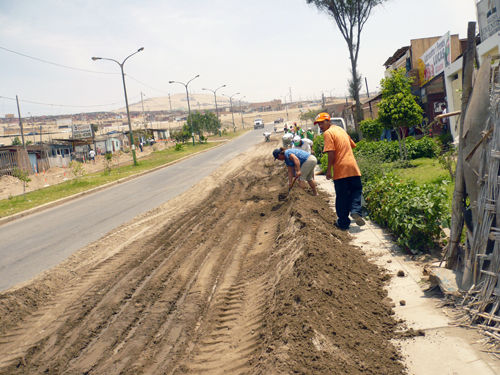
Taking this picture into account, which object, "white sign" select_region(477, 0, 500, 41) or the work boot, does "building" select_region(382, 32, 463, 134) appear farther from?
the work boot

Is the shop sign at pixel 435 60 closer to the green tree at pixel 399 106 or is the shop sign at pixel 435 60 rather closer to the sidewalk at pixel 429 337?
the green tree at pixel 399 106

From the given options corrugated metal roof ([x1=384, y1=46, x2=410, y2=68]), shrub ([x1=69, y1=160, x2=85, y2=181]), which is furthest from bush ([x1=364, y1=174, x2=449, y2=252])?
corrugated metal roof ([x1=384, y1=46, x2=410, y2=68])

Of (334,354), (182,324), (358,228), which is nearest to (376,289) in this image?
(334,354)

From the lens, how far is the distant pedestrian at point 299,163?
9.45 meters

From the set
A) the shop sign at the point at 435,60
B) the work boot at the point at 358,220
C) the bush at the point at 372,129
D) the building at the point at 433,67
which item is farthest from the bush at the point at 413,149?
the work boot at the point at 358,220

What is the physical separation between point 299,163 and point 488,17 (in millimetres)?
11424

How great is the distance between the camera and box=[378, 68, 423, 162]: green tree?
1527 centimetres

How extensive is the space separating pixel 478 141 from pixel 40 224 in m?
12.2

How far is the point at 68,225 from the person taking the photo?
38.7 feet

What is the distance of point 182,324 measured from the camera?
4.51 m

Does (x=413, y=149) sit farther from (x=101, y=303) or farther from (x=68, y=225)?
(x=101, y=303)

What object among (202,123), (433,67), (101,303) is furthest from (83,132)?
(101,303)

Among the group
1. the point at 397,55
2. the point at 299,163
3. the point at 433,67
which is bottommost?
the point at 299,163

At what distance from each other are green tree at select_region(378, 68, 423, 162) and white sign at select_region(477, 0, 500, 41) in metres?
3.39
